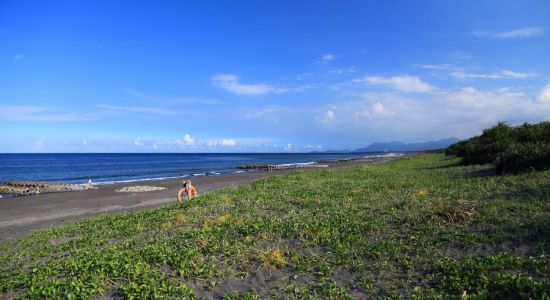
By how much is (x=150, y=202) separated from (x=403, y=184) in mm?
16328

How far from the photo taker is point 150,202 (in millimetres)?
25453

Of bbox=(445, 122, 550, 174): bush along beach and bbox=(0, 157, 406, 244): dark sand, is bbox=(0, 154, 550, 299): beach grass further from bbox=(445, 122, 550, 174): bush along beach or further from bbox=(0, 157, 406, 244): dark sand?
bbox=(0, 157, 406, 244): dark sand

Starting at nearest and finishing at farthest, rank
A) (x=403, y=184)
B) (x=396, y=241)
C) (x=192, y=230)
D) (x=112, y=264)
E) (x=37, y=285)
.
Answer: (x=37, y=285), (x=112, y=264), (x=396, y=241), (x=192, y=230), (x=403, y=184)

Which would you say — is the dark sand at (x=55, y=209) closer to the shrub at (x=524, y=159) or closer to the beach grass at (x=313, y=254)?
the beach grass at (x=313, y=254)

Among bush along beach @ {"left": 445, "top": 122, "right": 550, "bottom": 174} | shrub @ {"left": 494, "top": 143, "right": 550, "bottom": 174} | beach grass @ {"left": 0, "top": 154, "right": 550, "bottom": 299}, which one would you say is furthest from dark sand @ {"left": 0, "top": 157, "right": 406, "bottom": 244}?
bush along beach @ {"left": 445, "top": 122, "right": 550, "bottom": 174}

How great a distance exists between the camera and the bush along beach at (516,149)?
17906 mm

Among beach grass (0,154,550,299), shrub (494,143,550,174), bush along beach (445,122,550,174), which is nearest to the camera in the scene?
beach grass (0,154,550,299)

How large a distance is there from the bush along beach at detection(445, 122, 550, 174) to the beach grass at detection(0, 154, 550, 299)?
5.48 metres

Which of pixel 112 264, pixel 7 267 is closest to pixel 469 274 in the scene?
pixel 112 264

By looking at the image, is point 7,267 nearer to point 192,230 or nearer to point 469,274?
point 192,230

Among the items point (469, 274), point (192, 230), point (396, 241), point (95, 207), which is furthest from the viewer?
point (95, 207)

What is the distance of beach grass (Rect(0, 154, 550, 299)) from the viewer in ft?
22.2

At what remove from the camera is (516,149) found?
18922mm

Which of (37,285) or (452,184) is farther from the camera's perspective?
(452,184)
